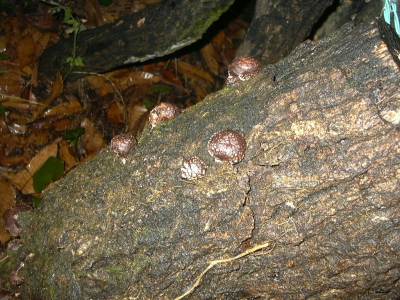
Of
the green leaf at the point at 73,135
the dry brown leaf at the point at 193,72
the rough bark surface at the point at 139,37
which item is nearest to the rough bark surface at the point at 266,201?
the rough bark surface at the point at 139,37

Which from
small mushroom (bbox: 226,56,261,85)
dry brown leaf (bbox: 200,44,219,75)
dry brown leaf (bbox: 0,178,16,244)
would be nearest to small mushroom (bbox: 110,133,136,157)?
small mushroom (bbox: 226,56,261,85)

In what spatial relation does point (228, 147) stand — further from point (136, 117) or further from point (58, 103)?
point (58, 103)

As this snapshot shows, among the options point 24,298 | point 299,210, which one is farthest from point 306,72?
point 24,298

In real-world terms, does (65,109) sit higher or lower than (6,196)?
higher

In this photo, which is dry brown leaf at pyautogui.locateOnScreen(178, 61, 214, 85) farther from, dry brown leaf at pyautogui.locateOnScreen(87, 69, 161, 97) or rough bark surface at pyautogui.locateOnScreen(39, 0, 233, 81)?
rough bark surface at pyautogui.locateOnScreen(39, 0, 233, 81)

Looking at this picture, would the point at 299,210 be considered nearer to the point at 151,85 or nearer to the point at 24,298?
the point at 24,298

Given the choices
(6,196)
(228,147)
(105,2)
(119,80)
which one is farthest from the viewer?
(105,2)

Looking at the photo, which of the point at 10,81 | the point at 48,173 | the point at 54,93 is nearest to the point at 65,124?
the point at 54,93
